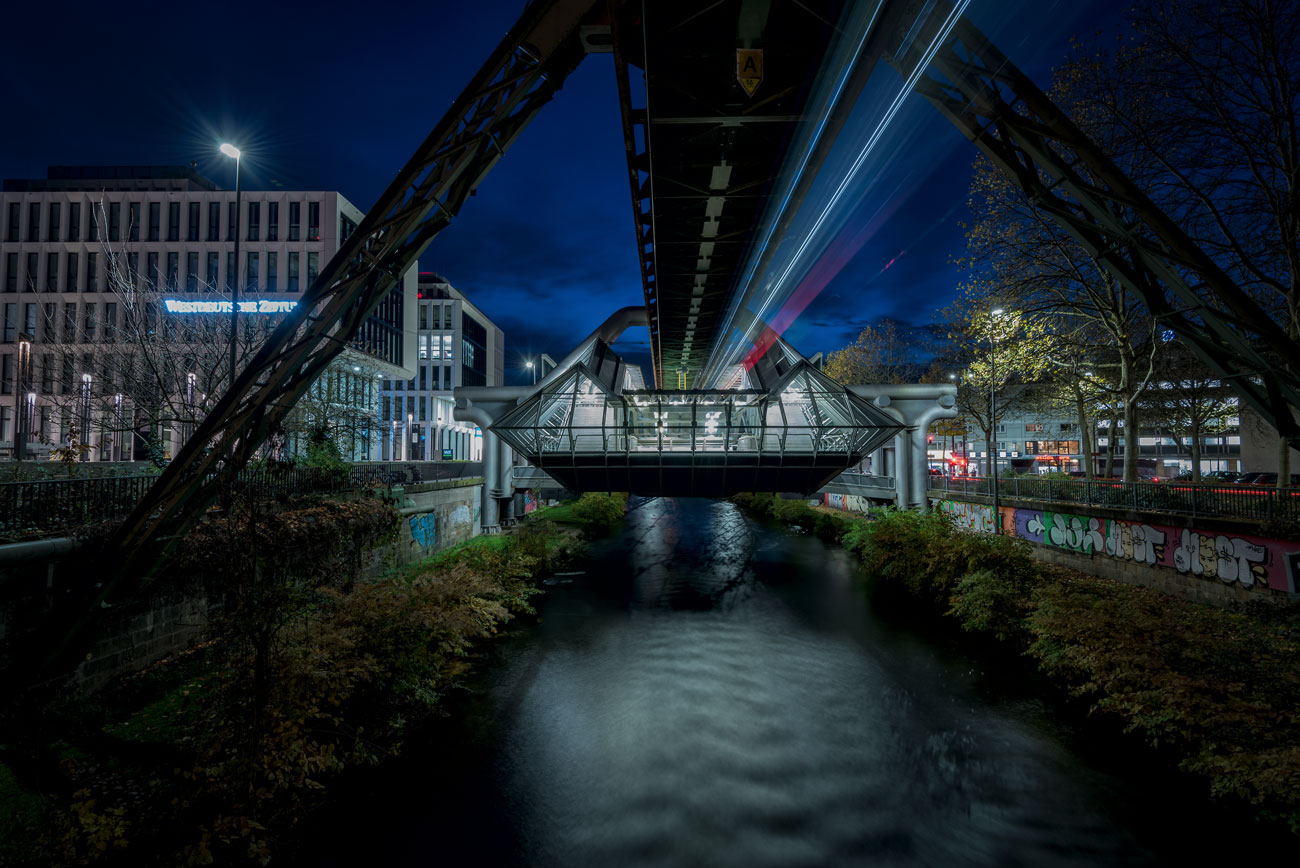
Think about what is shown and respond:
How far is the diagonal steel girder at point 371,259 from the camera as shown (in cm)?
793

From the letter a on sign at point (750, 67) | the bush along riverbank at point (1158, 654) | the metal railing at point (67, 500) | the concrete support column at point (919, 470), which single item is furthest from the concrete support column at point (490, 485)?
the letter a on sign at point (750, 67)

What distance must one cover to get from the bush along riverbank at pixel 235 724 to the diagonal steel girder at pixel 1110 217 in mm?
11703

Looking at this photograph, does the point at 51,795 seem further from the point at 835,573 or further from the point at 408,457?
the point at 408,457

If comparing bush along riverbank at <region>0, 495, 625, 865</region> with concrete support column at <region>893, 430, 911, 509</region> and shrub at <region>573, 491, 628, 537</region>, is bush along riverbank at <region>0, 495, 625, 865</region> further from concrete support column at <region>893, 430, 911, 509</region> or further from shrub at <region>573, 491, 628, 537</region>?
shrub at <region>573, 491, 628, 537</region>

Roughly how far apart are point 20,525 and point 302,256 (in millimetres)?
48244

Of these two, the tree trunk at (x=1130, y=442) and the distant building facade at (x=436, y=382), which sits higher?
the distant building facade at (x=436, y=382)

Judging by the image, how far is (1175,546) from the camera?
52.5 ft

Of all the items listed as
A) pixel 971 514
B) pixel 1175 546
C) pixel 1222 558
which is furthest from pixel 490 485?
pixel 1222 558

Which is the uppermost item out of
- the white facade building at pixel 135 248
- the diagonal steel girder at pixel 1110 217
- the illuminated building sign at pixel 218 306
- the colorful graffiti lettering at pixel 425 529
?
the white facade building at pixel 135 248

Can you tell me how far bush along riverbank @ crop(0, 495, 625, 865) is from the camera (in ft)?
22.7

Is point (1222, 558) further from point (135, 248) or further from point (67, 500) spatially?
point (135, 248)

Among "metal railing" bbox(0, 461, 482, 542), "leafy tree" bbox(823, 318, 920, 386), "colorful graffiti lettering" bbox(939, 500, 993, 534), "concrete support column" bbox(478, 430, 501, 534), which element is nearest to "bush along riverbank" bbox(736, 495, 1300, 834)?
"colorful graffiti lettering" bbox(939, 500, 993, 534)

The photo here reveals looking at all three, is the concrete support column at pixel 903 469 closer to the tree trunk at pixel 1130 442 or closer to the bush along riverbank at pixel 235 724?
the tree trunk at pixel 1130 442

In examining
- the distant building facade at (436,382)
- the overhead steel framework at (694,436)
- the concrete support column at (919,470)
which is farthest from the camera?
the distant building facade at (436,382)
